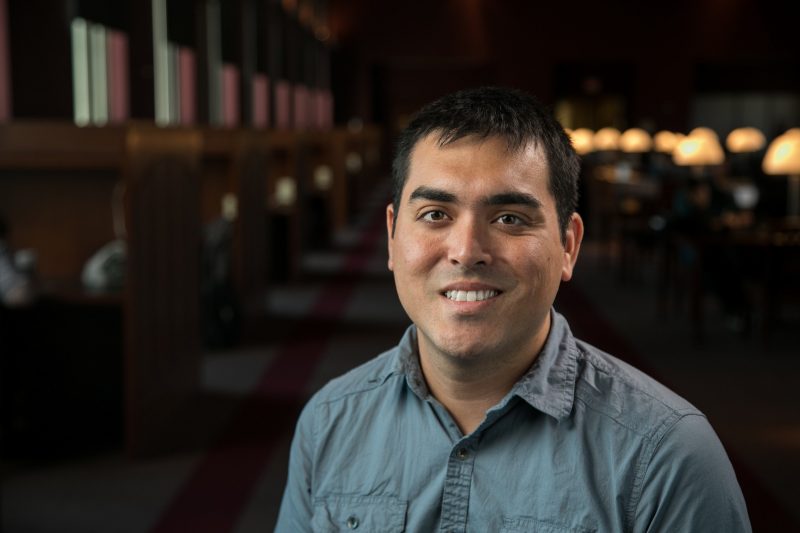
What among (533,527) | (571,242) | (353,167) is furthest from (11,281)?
(353,167)

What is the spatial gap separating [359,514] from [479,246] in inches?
15.2

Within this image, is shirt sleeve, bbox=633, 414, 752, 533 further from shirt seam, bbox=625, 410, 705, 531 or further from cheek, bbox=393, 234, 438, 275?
cheek, bbox=393, 234, 438, 275

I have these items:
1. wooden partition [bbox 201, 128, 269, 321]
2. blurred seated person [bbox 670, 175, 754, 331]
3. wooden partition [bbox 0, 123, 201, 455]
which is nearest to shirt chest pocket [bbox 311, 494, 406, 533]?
wooden partition [bbox 0, 123, 201, 455]

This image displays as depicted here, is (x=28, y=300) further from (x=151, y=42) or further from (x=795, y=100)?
(x=795, y=100)

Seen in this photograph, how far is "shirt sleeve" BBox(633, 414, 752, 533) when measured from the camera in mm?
1269

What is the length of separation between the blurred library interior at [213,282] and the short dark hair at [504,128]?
0.50m

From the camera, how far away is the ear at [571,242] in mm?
1457

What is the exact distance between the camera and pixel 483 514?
1.36 metres

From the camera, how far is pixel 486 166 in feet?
4.37

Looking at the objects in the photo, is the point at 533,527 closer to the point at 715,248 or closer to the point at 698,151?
the point at 715,248

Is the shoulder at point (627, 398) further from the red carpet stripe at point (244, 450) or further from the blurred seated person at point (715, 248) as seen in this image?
the blurred seated person at point (715, 248)


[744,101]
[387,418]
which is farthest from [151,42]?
Answer: [744,101]

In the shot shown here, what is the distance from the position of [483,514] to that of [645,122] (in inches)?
996

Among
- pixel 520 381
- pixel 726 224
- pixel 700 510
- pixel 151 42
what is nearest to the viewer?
pixel 700 510
